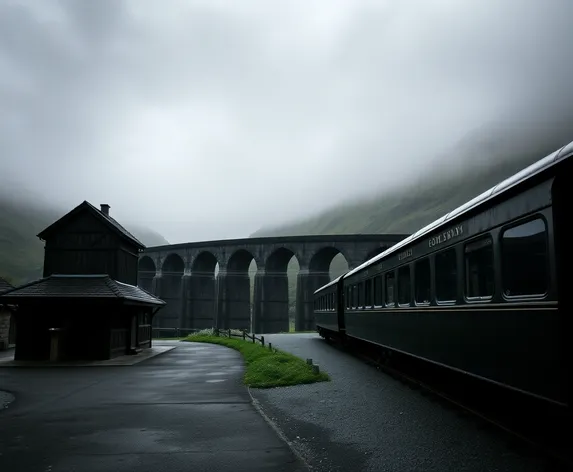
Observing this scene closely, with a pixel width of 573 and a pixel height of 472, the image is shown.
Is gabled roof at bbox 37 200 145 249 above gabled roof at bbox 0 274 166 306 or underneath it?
above

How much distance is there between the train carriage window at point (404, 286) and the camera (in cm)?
1129

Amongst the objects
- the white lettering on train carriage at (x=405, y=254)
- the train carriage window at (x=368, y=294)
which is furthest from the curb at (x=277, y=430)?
the train carriage window at (x=368, y=294)

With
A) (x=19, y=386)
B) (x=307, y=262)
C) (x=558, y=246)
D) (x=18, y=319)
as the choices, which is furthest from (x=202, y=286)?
(x=558, y=246)

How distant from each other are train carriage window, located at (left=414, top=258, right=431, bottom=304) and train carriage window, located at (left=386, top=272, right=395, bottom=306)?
2.04 meters

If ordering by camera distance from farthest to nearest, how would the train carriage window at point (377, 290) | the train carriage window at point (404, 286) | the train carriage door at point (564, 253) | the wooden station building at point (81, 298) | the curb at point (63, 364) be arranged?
the wooden station building at point (81, 298) < the curb at point (63, 364) < the train carriage window at point (377, 290) < the train carriage window at point (404, 286) < the train carriage door at point (564, 253)

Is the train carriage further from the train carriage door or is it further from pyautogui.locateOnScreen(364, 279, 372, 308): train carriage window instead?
pyautogui.locateOnScreen(364, 279, 372, 308): train carriage window

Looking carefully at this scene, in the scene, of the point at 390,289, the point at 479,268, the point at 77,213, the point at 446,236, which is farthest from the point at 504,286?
the point at 77,213

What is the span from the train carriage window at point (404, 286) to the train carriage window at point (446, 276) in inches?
73.6

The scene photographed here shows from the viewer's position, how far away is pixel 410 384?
11.7 metres

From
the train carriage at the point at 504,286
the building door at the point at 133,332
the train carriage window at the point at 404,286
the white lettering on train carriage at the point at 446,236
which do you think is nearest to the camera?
the train carriage at the point at 504,286

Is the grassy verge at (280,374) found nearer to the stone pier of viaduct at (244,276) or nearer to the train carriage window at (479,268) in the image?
the train carriage window at (479,268)

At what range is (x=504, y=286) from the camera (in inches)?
263

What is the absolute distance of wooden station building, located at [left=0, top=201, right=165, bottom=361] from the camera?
63.7 feet

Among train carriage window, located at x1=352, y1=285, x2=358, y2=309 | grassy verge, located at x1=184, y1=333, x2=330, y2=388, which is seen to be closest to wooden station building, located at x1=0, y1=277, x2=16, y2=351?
grassy verge, located at x1=184, y1=333, x2=330, y2=388
